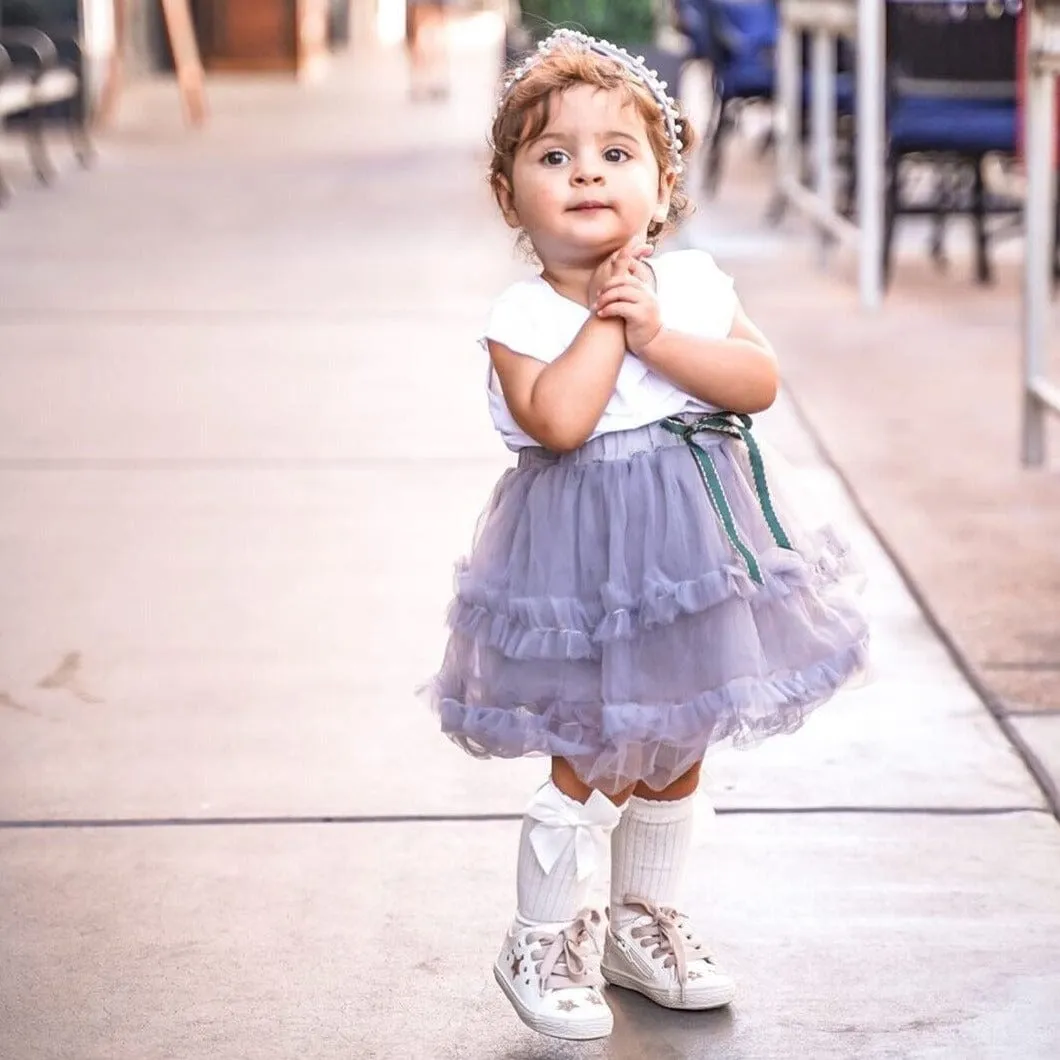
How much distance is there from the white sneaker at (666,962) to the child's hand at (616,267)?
0.75 meters

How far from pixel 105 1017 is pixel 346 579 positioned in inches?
77.3

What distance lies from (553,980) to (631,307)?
30.9 inches

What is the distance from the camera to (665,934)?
8.08ft

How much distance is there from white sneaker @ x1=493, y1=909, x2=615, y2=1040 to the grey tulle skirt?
21 cm

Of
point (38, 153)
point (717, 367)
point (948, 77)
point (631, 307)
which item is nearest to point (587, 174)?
point (631, 307)

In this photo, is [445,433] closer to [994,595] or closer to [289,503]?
[289,503]

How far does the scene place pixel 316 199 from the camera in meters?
11.0

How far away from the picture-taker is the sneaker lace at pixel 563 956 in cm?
236

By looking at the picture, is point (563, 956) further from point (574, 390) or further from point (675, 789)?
point (574, 390)

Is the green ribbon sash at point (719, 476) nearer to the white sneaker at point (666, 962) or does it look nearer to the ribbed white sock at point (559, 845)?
the ribbed white sock at point (559, 845)

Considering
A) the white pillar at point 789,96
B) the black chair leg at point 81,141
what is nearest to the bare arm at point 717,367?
the white pillar at point 789,96

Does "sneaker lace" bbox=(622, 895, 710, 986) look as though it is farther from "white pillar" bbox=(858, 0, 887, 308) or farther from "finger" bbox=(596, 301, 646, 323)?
"white pillar" bbox=(858, 0, 887, 308)

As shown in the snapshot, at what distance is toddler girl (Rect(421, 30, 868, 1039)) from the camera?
223 centimetres

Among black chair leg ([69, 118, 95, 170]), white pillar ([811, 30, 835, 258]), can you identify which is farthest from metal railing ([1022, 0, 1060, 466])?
black chair leg ([69, 118, 95, 170])
